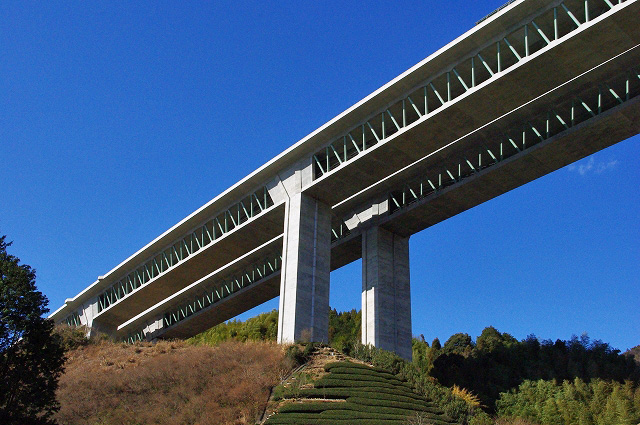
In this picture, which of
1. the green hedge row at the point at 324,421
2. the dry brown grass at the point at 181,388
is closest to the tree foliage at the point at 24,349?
the dry brown grass at the point at 181,388

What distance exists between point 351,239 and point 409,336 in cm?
660

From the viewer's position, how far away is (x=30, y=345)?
71.3 feet

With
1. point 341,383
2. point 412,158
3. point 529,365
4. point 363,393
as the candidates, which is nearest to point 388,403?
point 363,393

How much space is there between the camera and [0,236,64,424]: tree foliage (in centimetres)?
2059

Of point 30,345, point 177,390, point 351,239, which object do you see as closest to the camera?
point 30,345

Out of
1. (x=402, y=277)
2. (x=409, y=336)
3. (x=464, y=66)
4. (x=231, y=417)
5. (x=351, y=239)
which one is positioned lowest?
(x=231, y=417)

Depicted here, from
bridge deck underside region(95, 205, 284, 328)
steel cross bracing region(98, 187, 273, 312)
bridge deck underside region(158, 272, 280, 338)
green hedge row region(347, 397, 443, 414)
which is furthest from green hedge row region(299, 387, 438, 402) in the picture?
bridge deck underside region(158, 272, 280, 338)

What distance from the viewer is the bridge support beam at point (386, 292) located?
34094 millimetres

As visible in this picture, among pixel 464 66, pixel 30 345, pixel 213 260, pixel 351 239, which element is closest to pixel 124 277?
pixel 213 260

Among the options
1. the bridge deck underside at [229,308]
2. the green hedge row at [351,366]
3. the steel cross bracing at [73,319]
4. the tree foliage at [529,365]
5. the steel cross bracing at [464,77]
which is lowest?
the green hedge row at [351,366]

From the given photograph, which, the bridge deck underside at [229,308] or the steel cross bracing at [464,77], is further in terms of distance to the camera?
the bridge deck underside at [229,308]

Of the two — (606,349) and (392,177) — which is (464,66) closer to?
(392,177)

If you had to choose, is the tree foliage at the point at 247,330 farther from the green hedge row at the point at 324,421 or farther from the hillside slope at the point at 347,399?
the green hedge row at the point at 324,421

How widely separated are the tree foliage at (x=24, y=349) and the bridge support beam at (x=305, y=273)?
478 inches
